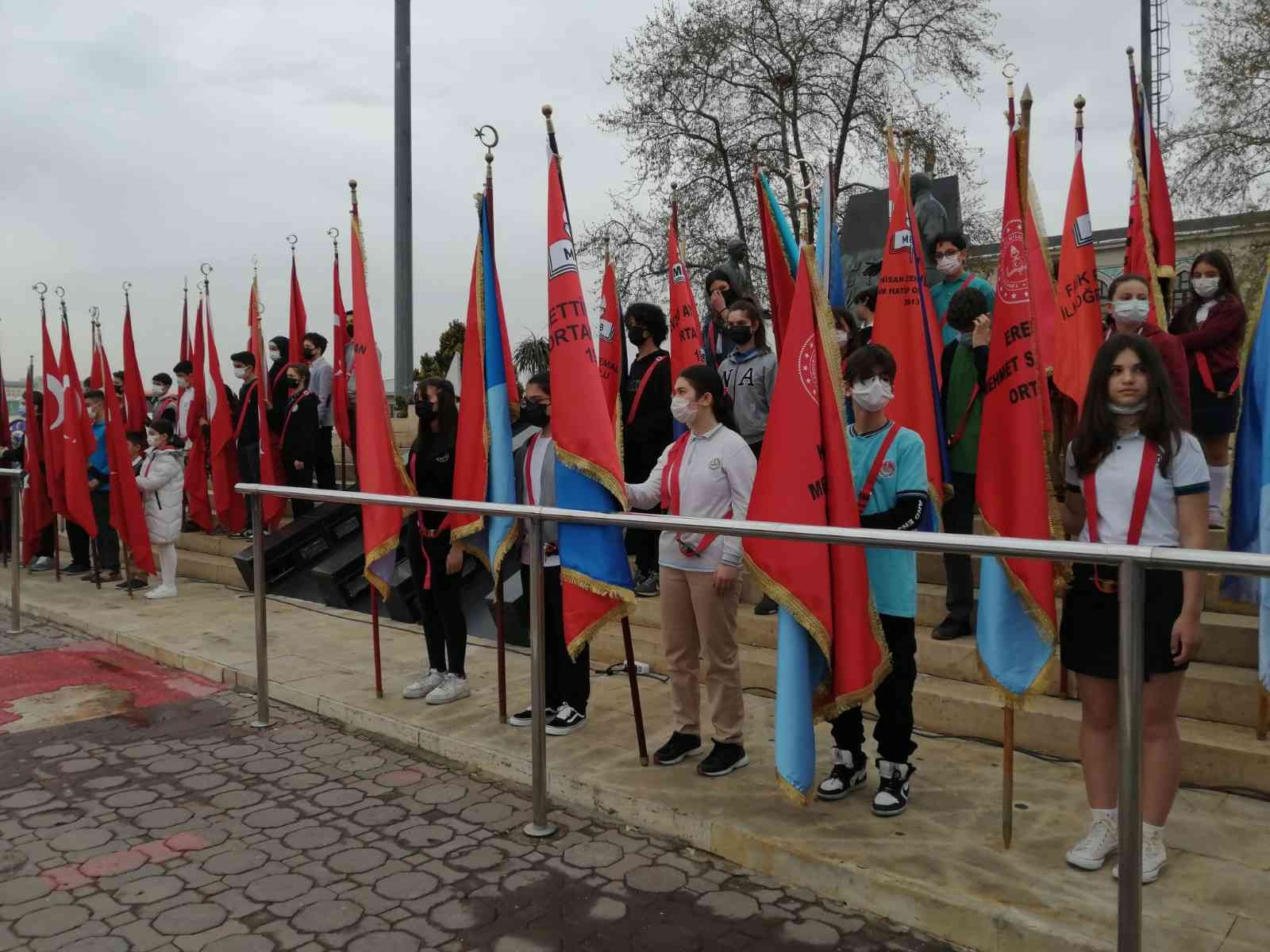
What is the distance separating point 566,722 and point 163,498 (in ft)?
20.8

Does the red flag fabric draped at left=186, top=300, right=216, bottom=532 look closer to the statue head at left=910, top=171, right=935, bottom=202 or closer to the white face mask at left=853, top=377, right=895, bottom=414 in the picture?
the statue head at left=910, top=171, right=935, bottom=202

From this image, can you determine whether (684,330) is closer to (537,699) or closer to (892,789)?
(537,699)

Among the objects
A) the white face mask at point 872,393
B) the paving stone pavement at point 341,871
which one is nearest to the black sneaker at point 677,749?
the paving stone pavement at point 341,871

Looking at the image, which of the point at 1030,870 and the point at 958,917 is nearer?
the point at 958,917

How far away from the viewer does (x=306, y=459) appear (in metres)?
10.2

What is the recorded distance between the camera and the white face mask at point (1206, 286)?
5605 mm

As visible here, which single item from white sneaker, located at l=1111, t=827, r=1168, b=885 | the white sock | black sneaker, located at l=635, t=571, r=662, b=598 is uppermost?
the white sock

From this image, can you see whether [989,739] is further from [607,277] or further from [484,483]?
[607,277]

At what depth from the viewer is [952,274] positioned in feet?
19.8

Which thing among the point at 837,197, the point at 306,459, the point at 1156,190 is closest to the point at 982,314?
the point at 1156,190

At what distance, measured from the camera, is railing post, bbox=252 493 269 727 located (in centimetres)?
553

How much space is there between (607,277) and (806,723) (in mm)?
4301

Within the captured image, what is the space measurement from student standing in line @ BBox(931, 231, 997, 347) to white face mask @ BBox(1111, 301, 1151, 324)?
106 centimetres

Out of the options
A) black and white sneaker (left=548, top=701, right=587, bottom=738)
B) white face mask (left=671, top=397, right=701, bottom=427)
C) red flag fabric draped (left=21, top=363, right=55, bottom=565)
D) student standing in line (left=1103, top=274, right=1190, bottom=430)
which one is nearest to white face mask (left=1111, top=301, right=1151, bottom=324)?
student standing in line (left=1103, top=274, right=1190, bottom=430)
